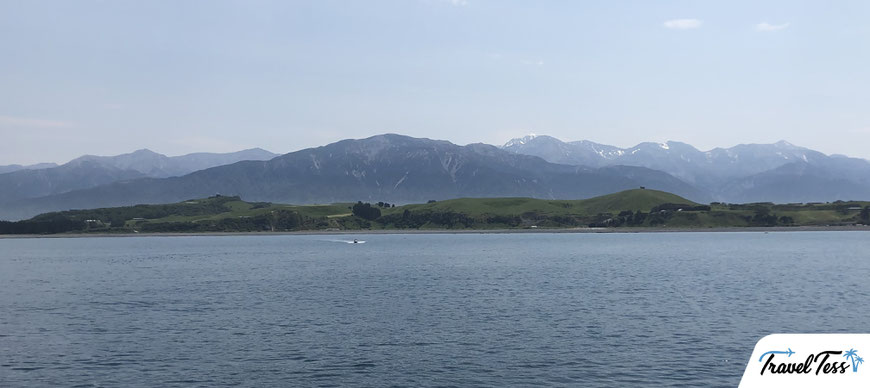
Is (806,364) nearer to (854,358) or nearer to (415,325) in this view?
(854,358)

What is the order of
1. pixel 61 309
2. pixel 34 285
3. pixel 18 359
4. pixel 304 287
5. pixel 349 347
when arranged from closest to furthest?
1. pixel 18 359
2. pixel 349 347
3. pixel 61 309
4. pixel 304 287
5. pixel 34 285

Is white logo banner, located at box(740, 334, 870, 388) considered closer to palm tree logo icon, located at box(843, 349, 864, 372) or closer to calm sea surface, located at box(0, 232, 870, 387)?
palm tree logo icon, located at box(843, 349, 864, 372)

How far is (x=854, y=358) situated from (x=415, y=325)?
49634mm

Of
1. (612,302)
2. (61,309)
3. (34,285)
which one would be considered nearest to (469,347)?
(612,302)

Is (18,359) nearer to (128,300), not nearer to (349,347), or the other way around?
(349,347)

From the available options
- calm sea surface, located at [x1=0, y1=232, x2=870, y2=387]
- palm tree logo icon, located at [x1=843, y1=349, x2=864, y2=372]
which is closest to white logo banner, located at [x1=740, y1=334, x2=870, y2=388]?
palm tree logo icon, located at [x1=843, y1=349, x2=864, y2=372]

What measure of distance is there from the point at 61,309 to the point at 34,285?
42142 millimetres

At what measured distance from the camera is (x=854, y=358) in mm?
23156

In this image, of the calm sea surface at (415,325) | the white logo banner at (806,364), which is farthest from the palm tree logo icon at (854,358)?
the calm sea surface at (415,325)

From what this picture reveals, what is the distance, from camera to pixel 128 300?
311ft

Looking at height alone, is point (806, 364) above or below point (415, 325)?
above

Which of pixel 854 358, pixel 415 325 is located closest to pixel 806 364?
pixel 854 358

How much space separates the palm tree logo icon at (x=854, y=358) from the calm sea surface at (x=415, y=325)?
22.9m

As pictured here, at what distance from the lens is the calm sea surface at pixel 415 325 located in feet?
162
